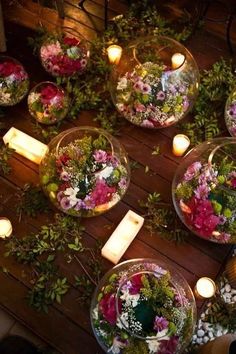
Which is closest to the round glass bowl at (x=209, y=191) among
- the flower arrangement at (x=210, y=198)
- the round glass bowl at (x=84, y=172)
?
the flower arrangement at (x=210, y=198)

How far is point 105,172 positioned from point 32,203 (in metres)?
0.43

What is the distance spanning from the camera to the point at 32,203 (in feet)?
6.43

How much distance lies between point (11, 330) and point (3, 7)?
1767 mm

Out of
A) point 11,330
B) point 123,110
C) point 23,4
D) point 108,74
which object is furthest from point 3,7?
point 11,330

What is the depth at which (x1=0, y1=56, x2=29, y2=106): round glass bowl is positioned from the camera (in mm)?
2096

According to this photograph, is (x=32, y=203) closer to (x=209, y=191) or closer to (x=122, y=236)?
(x=122, y=236)

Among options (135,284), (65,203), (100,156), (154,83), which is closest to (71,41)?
(154,83)

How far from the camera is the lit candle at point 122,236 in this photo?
1.84m

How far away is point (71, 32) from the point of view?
89.7 inches

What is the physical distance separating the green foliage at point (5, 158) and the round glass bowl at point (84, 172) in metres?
0.28

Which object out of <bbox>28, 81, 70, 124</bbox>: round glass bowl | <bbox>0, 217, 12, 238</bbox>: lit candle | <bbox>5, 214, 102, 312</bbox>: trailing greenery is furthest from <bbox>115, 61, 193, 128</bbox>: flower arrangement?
<bbox>0, 217, 12, 238</bbox>: lit candle

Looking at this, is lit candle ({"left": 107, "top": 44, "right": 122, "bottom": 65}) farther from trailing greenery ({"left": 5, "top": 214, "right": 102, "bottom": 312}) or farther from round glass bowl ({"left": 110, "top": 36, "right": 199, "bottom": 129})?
trailing greenery ({"left": 5, "top": 214, "right": 102, "bottom": 312})

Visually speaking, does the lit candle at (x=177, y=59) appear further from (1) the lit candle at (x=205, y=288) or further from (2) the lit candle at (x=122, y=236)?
(1) the lit candle at (x=205, y=288)

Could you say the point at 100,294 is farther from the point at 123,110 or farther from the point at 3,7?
the point at 3,7
